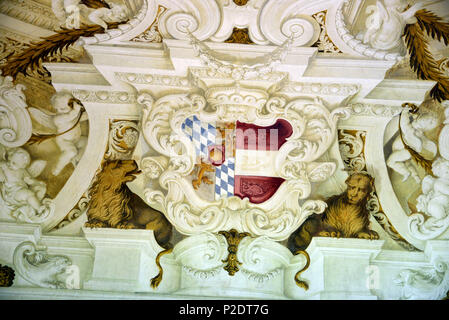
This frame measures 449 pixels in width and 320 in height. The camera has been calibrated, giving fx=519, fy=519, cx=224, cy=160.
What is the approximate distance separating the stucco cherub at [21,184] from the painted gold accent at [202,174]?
6.04 ft

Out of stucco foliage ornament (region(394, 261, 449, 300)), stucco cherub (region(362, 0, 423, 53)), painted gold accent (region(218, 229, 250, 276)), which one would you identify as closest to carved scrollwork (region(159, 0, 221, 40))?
stucco cherub (region(362, 0, 423, 53))

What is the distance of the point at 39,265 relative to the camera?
20.1ft

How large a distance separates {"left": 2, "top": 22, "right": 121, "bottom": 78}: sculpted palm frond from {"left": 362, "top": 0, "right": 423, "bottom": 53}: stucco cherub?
3372 millimetres

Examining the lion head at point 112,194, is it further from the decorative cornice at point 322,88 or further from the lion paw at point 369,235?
the lion paw at point 369,235

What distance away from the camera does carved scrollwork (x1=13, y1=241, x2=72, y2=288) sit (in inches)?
239

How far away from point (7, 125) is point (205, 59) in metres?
2.58

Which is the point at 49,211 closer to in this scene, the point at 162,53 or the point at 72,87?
the point at 72,87

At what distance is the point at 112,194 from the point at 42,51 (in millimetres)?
1986

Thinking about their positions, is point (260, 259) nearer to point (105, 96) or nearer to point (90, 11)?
point (105, 96)

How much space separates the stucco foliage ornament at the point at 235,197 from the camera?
249 inches

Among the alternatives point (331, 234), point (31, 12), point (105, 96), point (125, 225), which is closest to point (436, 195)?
point (331, 234)

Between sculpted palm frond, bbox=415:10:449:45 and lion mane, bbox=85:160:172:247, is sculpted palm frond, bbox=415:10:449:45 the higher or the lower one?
the higher one

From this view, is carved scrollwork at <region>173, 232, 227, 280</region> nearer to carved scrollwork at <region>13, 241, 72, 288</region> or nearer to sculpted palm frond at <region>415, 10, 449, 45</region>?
carved scrollwork at <region>13, 241, 72, 288</region>

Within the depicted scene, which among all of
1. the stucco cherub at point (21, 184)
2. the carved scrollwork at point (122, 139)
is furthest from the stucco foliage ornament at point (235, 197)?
the stucco cherub at point (21, 184)
